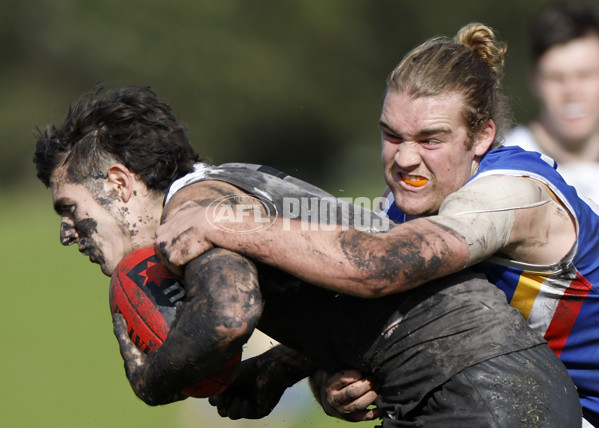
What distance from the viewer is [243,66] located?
30578 mm

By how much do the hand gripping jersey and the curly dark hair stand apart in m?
1.33

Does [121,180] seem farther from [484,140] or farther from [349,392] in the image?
[484,140]

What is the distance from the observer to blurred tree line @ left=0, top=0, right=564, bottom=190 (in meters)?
30.1

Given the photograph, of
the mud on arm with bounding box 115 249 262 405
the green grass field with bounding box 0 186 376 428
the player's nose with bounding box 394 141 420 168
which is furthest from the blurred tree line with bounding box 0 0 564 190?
the mud on arm with bounding box 115 249 262 405

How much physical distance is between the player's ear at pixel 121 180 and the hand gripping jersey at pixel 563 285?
1459mm

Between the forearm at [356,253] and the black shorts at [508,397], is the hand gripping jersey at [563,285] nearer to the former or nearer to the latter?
the black shorts at [508,397]

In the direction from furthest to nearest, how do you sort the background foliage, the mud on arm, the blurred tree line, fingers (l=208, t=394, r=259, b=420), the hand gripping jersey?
the blurred tree line, the background foliage, fingers (l=208, t=394, r=259, b=420), the hand gripping jersey, the mud on arm

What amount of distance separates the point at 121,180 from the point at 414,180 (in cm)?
125

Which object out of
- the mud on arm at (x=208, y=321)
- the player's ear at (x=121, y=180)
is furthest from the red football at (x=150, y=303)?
the player's ear at (x=121, y=180)

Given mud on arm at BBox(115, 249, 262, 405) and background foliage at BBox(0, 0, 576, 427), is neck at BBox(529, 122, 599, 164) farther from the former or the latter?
background foliage at BBox(0, 0, 576, 427)

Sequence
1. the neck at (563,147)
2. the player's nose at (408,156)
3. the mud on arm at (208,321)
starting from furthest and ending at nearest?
1. the neck at (563,147)
2. the player's nose at (408,156)
3. the mud on arm at (208,321)

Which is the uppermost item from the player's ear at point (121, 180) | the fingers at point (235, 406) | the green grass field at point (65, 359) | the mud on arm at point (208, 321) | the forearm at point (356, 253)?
the forearm at point (356, 253)

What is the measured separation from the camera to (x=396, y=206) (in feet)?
13.6

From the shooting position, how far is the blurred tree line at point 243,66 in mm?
30062
